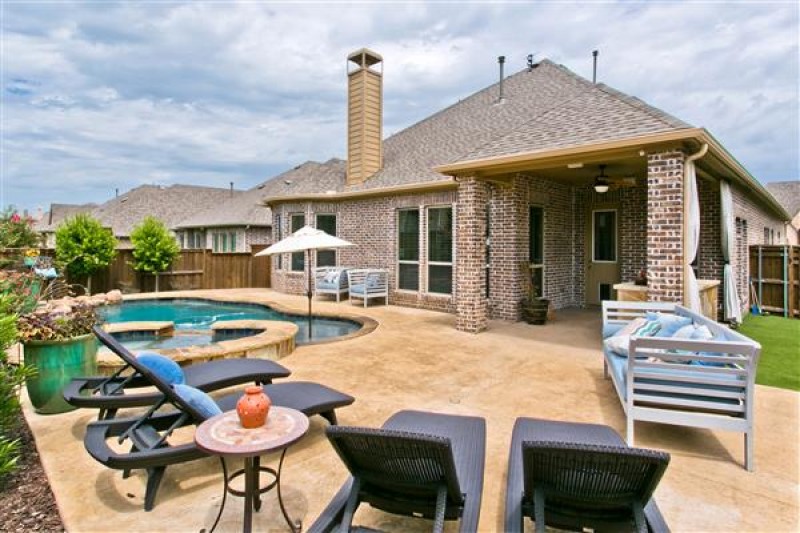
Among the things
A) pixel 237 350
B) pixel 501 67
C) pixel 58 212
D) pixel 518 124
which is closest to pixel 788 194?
pixel 501 67

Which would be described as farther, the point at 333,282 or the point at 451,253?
the point at 333,282

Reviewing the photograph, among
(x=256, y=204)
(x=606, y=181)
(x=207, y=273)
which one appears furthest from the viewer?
(x=256, y=204)

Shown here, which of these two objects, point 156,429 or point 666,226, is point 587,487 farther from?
point 666,226

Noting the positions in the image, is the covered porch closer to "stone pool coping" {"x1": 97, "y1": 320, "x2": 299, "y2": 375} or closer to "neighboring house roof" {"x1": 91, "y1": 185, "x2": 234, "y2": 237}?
"stone pool coping" {"x1": 97, "y1": 320, "x2": 299, "y2": 375}

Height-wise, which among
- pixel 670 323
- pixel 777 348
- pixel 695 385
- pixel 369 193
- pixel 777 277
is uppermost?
pixel 369 193

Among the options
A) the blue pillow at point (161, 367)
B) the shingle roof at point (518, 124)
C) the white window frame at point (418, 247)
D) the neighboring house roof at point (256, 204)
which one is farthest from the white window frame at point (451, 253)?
the blue pillow at point (161, 367)

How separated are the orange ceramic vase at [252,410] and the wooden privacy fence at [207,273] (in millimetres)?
15288

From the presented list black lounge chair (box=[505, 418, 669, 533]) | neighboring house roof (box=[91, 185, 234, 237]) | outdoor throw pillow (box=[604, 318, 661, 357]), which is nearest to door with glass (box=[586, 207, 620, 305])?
outdoor throw pillow (box=[604, 318, 661, 357])

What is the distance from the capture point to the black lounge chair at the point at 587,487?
1.72 meters

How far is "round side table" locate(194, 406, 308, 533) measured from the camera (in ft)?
6.41

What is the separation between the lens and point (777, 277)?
36.6ft

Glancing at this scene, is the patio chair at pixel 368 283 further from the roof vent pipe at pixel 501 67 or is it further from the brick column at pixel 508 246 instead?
the roof vent pipe at pixel 501 67

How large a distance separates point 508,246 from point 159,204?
2998cm

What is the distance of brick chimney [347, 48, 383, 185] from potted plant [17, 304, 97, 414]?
9.78 meters
